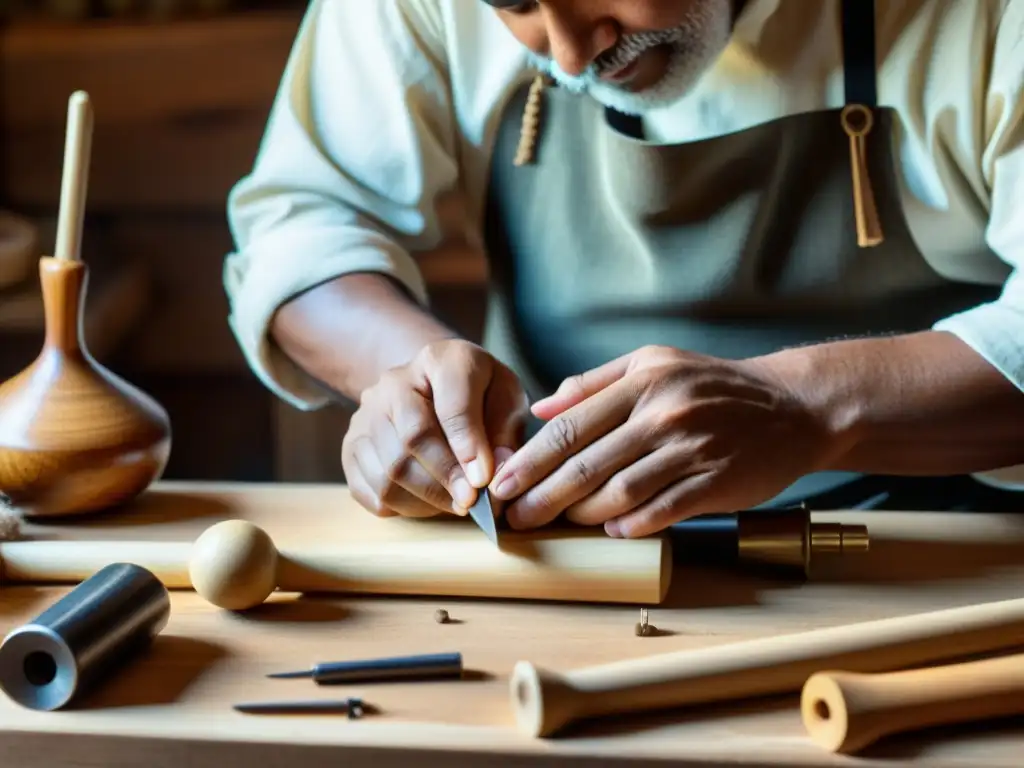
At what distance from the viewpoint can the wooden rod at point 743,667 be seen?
0.84m

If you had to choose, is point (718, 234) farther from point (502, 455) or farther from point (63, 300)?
point (63, 300)

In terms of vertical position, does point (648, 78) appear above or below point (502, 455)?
above

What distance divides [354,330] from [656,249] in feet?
1.16

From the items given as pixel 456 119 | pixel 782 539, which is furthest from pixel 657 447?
pixel 456 119

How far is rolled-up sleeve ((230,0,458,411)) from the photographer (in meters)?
1.44

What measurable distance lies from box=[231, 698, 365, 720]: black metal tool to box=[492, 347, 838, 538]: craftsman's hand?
26 centimetres

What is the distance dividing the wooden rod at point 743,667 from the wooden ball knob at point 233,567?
0.24 metres

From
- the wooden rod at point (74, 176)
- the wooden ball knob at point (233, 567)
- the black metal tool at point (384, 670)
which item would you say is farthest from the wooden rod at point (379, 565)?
the wooden rod at point (74, 176)

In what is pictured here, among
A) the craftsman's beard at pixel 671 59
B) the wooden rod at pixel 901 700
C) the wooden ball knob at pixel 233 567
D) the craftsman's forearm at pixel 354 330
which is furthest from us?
the craftsman's forearm at pixel 354 330

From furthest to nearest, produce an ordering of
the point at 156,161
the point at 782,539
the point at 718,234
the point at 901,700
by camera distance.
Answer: the point at 156,161 → the point at 718,234 → the point at 782,539 → the point at 901,700

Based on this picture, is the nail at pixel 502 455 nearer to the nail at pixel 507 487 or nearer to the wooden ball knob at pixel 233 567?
the nail at pixel 507 487

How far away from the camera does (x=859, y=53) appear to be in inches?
52.9

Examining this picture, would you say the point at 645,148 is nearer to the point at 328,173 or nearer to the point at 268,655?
the point at 328,173

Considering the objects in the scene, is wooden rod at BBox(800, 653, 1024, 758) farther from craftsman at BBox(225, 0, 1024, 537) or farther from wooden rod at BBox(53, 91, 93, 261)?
wooden rod at BBox(53, 91, 93, 261)
